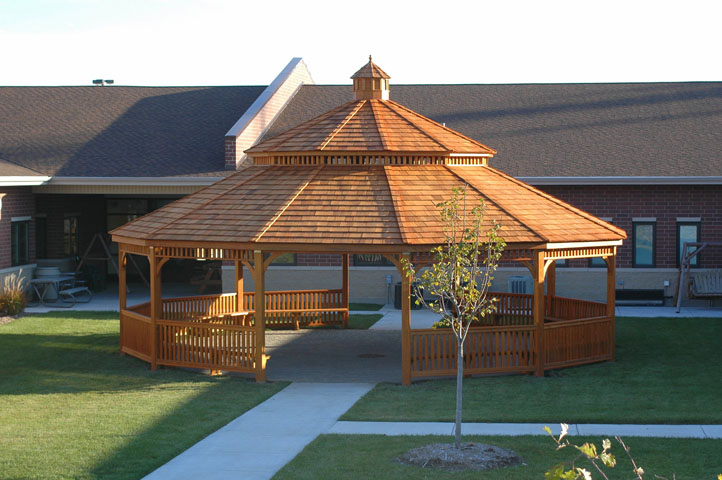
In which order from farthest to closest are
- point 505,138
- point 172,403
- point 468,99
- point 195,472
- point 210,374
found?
point 468,99 → point 505,138 → point 210,374 → point 172,403 → point 195,472

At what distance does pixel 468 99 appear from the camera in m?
33.2

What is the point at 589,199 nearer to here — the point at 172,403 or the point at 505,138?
the point at 505,138

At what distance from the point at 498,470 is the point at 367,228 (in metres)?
7.05

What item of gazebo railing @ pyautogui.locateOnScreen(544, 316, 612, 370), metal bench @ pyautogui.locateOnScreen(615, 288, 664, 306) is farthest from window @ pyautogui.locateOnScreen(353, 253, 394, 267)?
gazebo railing @ pyautogui.locateOnScreen(544, 316, 612, 370)

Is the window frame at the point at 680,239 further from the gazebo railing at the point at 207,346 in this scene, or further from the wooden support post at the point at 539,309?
the gazebo railing at the point at 207,346

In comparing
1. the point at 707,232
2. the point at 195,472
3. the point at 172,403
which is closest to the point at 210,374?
the point at 172,403

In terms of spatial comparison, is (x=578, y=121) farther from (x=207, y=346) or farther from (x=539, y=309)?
(x=207, y=346)

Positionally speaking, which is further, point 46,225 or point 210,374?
point 46,225

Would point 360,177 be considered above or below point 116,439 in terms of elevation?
above

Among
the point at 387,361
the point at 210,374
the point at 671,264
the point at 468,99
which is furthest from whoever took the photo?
the point at 468,99

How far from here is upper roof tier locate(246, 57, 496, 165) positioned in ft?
64.3

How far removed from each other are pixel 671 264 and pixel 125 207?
18.6m

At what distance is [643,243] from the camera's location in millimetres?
27781

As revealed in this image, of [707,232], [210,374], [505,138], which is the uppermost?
[505,138]
